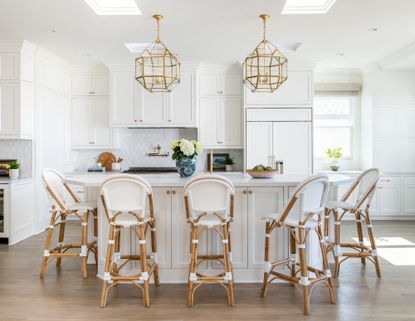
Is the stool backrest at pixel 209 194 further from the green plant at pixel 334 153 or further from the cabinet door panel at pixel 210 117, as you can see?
the green plant at pixel 334 153

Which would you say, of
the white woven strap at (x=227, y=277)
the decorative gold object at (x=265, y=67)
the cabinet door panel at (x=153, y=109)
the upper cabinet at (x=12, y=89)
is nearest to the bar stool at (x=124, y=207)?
the white woven strap at (x=227, y=277)

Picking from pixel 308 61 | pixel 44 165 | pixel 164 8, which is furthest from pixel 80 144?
pixel 308 61

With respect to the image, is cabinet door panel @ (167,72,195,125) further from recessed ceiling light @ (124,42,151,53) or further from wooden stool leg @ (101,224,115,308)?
wooden stool leg @ (101,224,115,308)

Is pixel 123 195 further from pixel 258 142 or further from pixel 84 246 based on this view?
pixel 258 142

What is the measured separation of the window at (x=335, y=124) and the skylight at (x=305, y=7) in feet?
10.6

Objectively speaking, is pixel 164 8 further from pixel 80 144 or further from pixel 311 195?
pixel 80 144

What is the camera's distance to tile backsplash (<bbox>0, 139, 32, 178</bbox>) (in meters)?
5.65

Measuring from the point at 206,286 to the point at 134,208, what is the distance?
1000mm

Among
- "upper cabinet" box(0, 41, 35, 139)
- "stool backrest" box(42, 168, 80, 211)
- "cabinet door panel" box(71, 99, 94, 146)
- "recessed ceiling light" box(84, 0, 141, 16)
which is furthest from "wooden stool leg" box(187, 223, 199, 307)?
"cabinet door panel" box(71, 99, 94, 146)

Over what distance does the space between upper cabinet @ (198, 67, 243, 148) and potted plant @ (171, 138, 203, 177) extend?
9.12 feet

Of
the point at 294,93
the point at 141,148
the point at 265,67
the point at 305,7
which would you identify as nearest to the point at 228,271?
the point at 265,67

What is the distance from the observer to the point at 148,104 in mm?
6613

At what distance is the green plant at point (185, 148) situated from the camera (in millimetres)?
3768

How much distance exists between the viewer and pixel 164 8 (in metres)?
4.14
